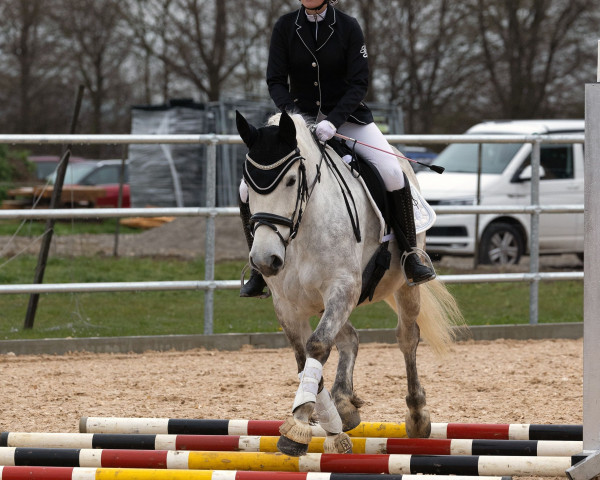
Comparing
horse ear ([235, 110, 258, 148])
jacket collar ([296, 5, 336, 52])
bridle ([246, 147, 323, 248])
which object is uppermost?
jacket collar ([296, 5, 336, 52])

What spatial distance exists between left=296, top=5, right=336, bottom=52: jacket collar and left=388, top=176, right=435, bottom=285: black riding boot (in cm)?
91

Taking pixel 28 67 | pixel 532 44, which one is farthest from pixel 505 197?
pixel 28 67

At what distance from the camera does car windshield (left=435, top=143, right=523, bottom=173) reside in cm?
1444

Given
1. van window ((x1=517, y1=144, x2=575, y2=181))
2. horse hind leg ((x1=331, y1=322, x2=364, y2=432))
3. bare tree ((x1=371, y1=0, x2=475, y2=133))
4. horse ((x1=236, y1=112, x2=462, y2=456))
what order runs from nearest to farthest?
horse ((x1=236, y1=112, x2=462, y2=456))
horse hind leg ((x1=331, y1=322, x2=364, y2=432))
van window ((x1=517, y1=144, x2=575, y2=181))
bare tree ((x1=371, y1=0, x2=475, y2=133))

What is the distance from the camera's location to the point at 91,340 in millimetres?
9281

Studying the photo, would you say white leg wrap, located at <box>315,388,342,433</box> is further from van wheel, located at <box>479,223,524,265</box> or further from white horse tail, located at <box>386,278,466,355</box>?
van wheel, located at <box>479,223,524,265</box>

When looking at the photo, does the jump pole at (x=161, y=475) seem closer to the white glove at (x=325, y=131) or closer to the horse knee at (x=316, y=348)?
the horse knee at (x=316, y=348)

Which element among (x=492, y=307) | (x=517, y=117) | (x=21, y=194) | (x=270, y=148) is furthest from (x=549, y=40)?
(x=270, y=148)

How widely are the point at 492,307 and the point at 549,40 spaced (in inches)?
890

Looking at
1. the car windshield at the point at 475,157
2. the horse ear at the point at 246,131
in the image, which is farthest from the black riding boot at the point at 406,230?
the car windshield at the point at 475,157

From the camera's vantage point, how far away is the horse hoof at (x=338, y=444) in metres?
4.91

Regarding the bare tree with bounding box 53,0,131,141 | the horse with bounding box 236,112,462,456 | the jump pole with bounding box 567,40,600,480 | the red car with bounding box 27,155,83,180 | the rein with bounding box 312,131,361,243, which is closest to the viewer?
the jump pole with bounding box 567,40,600,480

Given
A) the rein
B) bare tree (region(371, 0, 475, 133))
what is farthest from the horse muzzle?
bare tree (region(371, 0, 475, 133))

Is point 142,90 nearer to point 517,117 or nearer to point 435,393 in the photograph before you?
point 517,117
